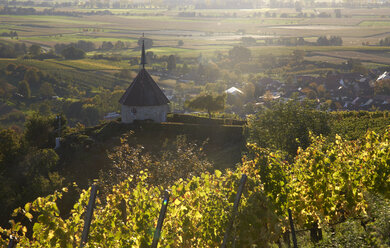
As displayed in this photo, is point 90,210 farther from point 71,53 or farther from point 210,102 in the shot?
point 71,53

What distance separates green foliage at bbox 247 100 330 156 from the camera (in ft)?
109

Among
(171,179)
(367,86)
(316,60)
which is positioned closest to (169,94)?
(367,86)

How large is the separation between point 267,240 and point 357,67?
513 feet

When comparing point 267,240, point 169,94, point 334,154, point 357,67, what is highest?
point 334,154

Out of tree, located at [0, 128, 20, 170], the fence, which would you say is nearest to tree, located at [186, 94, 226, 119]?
tree, located at [0, 128, 20, 170]

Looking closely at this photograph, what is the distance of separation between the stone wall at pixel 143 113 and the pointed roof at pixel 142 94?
0.55 meters

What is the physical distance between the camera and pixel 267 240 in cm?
1314

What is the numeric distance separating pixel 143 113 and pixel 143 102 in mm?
1411

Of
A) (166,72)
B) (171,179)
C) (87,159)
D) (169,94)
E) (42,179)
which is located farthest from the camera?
(166,72)

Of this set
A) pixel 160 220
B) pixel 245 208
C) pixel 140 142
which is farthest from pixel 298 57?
pixel 160 220

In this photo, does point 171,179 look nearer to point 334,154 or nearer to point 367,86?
point 334,154

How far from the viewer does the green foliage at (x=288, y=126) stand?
33.4 m

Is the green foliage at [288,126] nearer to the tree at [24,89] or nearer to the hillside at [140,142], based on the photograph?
the hillside at [140,142]

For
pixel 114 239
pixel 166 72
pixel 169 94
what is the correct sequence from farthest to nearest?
1. pixel 166 72
2. pixel 169 94
3. pixel 114 239
